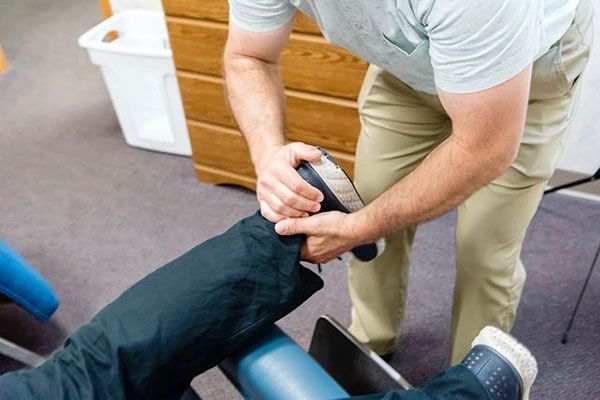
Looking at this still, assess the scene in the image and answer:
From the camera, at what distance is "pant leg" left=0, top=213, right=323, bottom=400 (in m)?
0.74

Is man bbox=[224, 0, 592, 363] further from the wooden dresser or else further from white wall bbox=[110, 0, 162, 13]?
white wall bbox=[110, 0, 162, 13]

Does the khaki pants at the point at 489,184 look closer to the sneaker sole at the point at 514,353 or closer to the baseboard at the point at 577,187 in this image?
the sneaker sole at the point at 514,353

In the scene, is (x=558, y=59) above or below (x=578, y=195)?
above

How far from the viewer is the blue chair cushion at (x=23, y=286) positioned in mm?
1192

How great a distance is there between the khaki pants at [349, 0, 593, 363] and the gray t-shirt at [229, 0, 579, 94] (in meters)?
0.07

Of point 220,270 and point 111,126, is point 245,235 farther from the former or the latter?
point 111,126

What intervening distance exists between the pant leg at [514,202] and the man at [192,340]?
24 cm

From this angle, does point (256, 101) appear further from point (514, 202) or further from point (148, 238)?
point (148, 238)

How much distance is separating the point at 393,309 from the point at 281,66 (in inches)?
29.8

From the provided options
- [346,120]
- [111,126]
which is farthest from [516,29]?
[111,126]

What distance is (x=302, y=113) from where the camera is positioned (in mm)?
1633

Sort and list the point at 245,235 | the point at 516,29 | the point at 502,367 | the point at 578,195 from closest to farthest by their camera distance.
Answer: the point at 516,29 < the point at 502,367 < the point at 245,235 < the point at 578,195

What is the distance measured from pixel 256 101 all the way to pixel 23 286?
717 millimetres

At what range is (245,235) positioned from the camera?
834 millimetres
